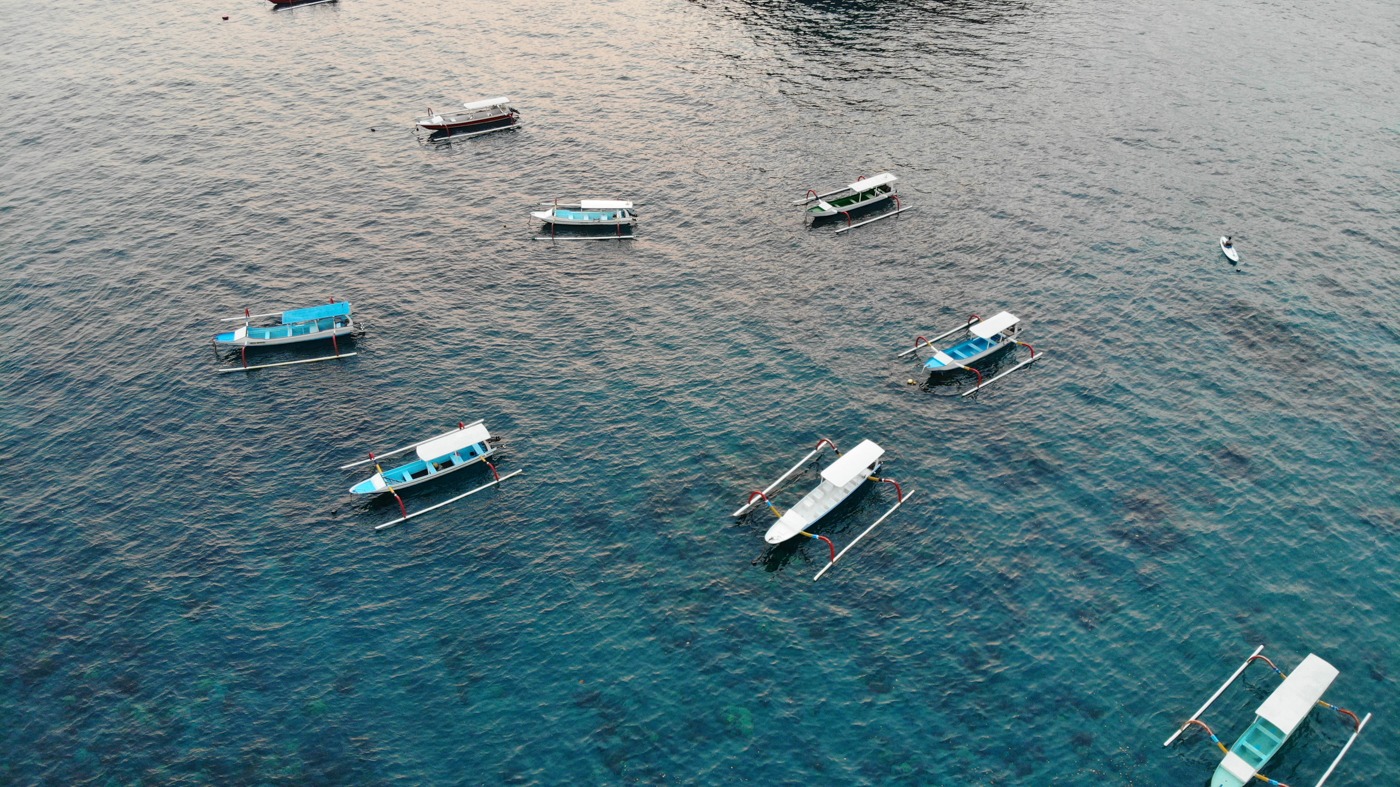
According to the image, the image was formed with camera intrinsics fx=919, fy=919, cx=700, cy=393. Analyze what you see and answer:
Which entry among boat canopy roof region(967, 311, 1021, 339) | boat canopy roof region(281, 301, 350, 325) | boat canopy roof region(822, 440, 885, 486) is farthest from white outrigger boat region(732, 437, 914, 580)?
boat canopy roof region(281, 301, 350, 325)

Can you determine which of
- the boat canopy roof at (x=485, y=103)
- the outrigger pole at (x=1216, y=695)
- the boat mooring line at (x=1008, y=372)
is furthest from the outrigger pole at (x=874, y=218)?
the outrigger pole at (x=1216, y=695)

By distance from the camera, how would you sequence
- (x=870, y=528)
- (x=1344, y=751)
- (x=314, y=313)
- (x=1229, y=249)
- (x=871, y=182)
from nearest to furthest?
(x=1344, y=751), (x=870, y=528), (x=314, y=313), (x=1229, y=249), (x=871, y=182)

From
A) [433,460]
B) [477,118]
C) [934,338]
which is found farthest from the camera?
[477,118]

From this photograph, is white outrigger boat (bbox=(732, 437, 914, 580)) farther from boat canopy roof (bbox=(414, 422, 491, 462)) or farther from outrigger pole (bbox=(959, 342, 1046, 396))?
boat canopy roof (bbox=(414, 422, 491, 462))

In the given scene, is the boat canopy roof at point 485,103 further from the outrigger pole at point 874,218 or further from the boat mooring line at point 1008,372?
the boat mooring line at point 1008,372

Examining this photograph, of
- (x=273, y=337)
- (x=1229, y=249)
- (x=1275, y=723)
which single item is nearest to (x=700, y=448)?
(x=273, y=337)

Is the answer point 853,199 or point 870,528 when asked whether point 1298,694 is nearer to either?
point 870,528
